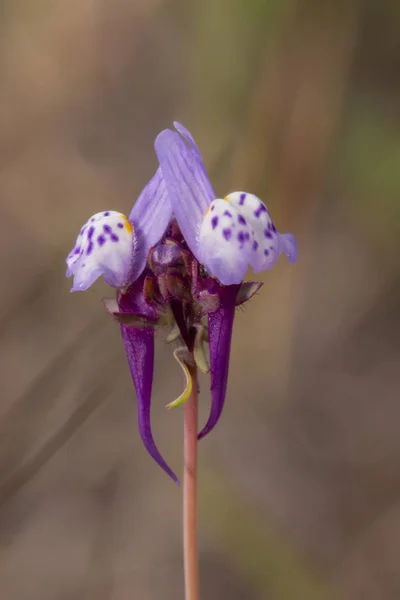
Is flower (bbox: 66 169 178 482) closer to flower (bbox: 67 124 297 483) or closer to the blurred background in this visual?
flower (bbox: 67 124 297 483)

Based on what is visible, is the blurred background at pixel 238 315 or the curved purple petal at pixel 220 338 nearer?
the curved purple petal at pixel 220 338

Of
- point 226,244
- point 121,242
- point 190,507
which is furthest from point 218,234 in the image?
point 190,507

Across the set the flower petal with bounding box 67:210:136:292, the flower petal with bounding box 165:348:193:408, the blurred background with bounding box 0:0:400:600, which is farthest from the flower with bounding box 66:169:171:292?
the blurred background with bounding box 0:0:400:600

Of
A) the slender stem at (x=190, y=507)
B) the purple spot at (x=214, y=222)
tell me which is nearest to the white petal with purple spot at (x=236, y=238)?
the purple spot at (x=214, y=222)

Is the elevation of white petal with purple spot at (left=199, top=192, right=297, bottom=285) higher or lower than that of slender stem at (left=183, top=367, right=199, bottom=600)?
higher

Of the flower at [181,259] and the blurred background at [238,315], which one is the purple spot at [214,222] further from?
the blurred background at [238,315]

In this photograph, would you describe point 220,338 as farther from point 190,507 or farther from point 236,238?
Answer: point 190,507

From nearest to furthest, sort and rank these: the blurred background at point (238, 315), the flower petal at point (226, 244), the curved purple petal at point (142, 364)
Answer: the flower petal at point (226, 244) < the curved purple petal at point (142, 364) < the blurred background at point (238, 315)
